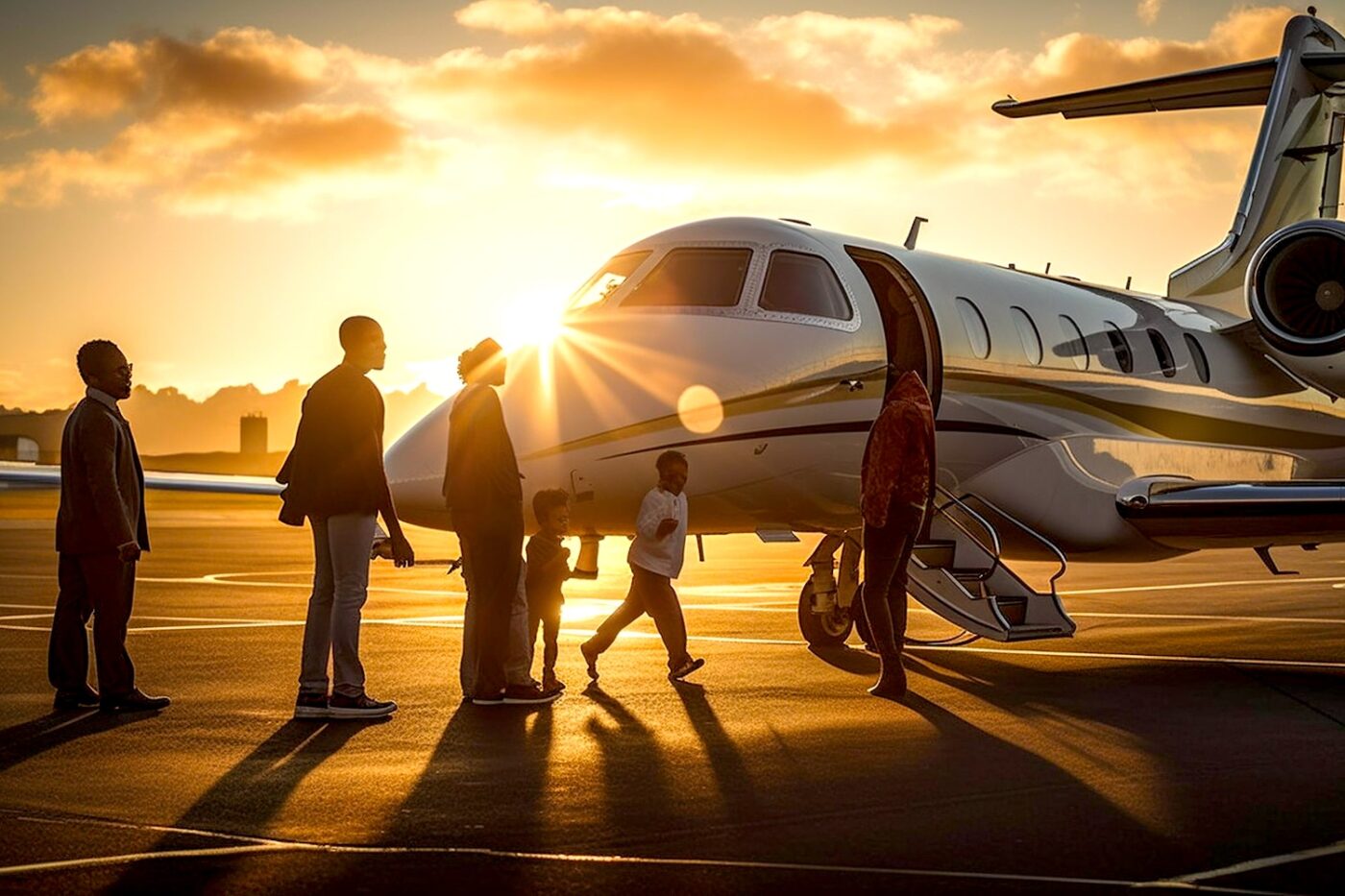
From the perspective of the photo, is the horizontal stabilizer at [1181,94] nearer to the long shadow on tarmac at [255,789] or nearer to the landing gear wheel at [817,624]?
the landing gear wheel at [817,624]

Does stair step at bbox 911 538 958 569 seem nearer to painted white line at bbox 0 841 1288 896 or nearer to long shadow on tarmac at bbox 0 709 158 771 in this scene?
long shadow on tarmac at bbox 0 709 158 771

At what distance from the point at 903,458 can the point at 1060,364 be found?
500 cm

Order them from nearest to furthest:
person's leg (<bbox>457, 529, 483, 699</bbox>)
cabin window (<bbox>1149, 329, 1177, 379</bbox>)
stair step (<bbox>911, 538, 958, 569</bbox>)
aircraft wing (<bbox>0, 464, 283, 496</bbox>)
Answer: person's leg (<bbox>457, 529, 483, 699</bbox>), stair step (<bbox>911, 538, 958, 569</bbox>), aircraft wing (<bbox>0, 464, 283, 496</bbox>), cabin window (<bbox>1149, 329, 1177, 379</bbox>)

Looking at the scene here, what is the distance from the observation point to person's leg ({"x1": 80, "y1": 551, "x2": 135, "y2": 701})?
31.4 feet

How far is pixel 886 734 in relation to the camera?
884 cm

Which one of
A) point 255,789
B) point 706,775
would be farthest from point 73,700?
point 706,775

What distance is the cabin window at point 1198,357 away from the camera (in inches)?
677

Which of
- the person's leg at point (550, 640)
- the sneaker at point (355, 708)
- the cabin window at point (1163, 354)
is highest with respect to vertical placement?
the cabin window at point (1163, 354)

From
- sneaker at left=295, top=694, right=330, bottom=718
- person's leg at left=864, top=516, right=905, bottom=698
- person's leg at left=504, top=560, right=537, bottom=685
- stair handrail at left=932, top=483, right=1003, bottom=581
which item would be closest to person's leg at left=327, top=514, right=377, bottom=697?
sneaker at left=295, top=694, right=330, bottom=718

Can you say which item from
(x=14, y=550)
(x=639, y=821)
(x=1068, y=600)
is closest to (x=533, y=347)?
(x=639, y=821)

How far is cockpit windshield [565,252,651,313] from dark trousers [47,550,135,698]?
410 cm

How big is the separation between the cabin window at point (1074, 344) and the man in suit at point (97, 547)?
8.67 meters

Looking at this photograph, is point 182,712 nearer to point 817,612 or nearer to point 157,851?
point 157,851

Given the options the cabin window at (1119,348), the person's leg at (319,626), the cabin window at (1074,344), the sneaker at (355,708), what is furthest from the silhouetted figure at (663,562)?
the cabin window at (1119,348)
